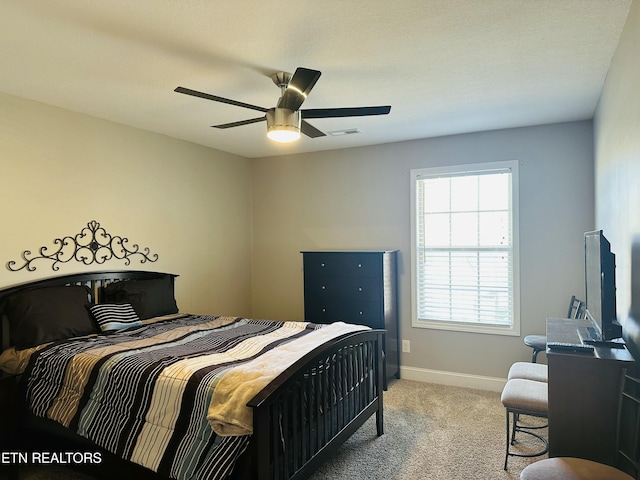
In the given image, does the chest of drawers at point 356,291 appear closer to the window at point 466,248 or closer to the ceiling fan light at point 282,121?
the window at point 466,248

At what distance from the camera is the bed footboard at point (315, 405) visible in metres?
1.96

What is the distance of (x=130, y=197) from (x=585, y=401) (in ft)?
11.9

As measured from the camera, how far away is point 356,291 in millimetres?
4242

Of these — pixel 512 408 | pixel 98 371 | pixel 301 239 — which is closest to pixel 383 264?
pixel 301 239

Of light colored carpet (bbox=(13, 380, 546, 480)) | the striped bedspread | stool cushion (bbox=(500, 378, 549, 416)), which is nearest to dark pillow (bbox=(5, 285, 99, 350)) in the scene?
the striped bedspread

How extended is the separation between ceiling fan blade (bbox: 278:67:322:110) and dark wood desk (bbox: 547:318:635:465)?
5.63 ft

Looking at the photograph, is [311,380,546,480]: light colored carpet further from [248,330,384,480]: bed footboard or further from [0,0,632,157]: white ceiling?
[0,0,632,157]: white ceiling

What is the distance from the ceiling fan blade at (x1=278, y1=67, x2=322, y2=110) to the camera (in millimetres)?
2137

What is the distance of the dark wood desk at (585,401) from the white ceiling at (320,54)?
5.03ft

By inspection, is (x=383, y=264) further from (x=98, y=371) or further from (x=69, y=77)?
(x=69, y=77)

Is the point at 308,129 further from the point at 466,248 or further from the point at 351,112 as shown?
the point at 466,248

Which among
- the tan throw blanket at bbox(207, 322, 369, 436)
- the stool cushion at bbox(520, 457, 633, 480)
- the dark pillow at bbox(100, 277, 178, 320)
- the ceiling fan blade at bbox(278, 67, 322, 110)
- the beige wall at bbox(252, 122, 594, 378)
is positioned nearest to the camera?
the stool cushion at bbox(520, 457, 633, 480)

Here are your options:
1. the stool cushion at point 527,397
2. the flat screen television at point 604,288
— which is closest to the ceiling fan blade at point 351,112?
the flat screen television at point 604,288

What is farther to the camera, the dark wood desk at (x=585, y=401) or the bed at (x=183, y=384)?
the bed at (x=183, y=384)
